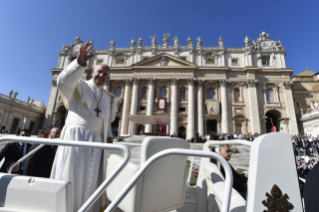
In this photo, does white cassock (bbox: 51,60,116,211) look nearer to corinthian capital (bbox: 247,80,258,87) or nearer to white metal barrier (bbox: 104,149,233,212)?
white metal barrier (bbox: 104,149,233,212)

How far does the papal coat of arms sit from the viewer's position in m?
1.19

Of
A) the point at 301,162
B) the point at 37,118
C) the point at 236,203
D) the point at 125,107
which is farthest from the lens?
the point at 37,118

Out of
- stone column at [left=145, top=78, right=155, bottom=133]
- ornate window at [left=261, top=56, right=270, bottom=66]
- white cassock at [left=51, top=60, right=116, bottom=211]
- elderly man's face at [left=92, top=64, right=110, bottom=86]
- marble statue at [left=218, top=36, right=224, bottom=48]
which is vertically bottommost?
white cassock at [left=51, top=60, right=116, bottom=211]

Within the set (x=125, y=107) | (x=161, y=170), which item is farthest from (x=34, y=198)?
(x=125, y=107)

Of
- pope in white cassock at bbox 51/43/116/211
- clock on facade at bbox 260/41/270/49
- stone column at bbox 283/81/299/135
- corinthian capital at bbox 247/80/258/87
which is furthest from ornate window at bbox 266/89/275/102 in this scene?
pope in white cassock at bbox 51/43/116/211

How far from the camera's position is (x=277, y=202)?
3.94ft

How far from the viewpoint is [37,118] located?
2962 cm

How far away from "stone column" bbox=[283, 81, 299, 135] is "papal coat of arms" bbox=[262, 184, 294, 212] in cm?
2897

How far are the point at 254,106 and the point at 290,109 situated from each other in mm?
5439

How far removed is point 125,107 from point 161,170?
1040 inches

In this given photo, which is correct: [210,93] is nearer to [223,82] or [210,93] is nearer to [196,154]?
[223,82]

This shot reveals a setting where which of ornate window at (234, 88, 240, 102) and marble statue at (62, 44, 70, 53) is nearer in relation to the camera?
ornate window at (234, 88, 240, 102)

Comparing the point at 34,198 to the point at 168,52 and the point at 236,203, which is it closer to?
the point at 236,203

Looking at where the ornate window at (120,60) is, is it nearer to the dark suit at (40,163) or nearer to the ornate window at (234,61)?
the ornate window at (234,61)
